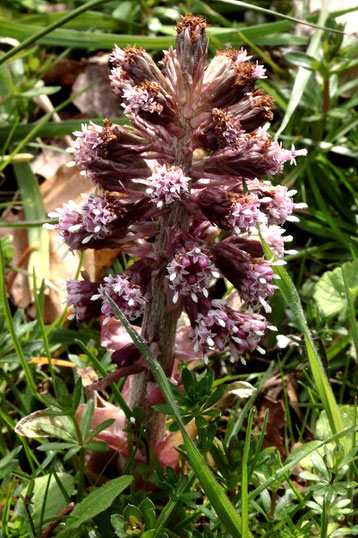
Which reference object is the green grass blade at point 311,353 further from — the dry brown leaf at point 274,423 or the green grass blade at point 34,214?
the green grass blade at point 34,214

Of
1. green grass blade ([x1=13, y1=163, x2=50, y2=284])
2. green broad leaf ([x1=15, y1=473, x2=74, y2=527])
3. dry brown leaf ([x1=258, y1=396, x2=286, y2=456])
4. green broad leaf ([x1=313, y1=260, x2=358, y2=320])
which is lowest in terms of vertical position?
dry brown leaf ([x1=258, y1=396, x2=286, y2=456])

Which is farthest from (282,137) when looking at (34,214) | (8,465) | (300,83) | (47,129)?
(8,465)

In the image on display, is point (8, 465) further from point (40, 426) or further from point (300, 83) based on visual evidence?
point (300, 83)

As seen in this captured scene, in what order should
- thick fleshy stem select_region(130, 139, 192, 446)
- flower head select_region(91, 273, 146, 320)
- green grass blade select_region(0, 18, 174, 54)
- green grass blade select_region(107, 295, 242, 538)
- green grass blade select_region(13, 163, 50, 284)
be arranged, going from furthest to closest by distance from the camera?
green grass blade select_region(0, 18, 174, 54), green grass blade select_region(13, 163, 50, 284), thick fleshy stem select_region(130, 139, 192, 446), flower head select_region(91, 273, 146, 320), green grass blade select_region(107, 295, 242, 538)

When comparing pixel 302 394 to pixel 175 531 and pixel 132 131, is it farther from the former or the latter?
pixel 132 131

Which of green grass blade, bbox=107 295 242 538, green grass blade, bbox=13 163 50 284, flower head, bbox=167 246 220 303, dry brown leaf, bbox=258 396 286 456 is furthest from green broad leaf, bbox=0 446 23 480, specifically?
green grass blade, bbox=13 163 50 284

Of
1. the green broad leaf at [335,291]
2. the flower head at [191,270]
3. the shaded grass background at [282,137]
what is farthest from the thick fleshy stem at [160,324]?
the green broad leaf at [335,291]

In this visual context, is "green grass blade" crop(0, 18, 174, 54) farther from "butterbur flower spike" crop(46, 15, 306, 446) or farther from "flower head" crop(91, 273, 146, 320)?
"flower head" crop(91, 273, 146, 320)
